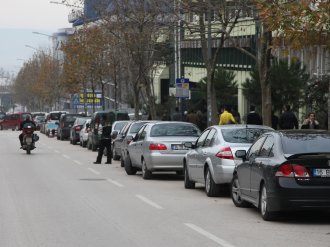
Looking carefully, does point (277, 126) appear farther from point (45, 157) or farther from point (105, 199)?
point (105, 199)

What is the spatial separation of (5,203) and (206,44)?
18.3 m

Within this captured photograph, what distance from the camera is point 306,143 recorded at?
47.0 feet

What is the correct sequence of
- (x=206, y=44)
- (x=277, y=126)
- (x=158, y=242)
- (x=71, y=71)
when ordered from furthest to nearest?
(x=71, y=71)
(x=206, y=44)
(x=277, y=126)
(x=158, y=242)

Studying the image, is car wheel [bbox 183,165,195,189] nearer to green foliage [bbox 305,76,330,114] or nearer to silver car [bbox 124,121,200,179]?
silver car [bbox 124,121,200,179]

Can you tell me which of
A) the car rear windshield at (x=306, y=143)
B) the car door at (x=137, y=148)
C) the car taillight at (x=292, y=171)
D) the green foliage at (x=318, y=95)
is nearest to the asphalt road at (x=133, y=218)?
the car taillight at (x=292, y=171)

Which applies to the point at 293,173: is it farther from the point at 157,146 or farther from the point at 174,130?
the point at 174,130

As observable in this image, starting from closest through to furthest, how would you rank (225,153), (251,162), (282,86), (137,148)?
(251,162) → (225,153) → (137,148) → (282,86)

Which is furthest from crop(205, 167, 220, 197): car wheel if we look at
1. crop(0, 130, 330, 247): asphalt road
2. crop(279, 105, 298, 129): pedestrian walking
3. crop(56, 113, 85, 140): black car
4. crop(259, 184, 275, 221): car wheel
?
crop(56, 113, 85, 140): black car

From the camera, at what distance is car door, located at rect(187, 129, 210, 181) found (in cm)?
1956

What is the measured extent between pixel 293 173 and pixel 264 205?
857 millimetres

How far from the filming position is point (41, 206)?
16.5 meters

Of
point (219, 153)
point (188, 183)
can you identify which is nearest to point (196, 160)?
point (188, 183)

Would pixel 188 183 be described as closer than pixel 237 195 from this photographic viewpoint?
No

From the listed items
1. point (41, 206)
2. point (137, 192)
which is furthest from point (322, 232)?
point (137, 192)
